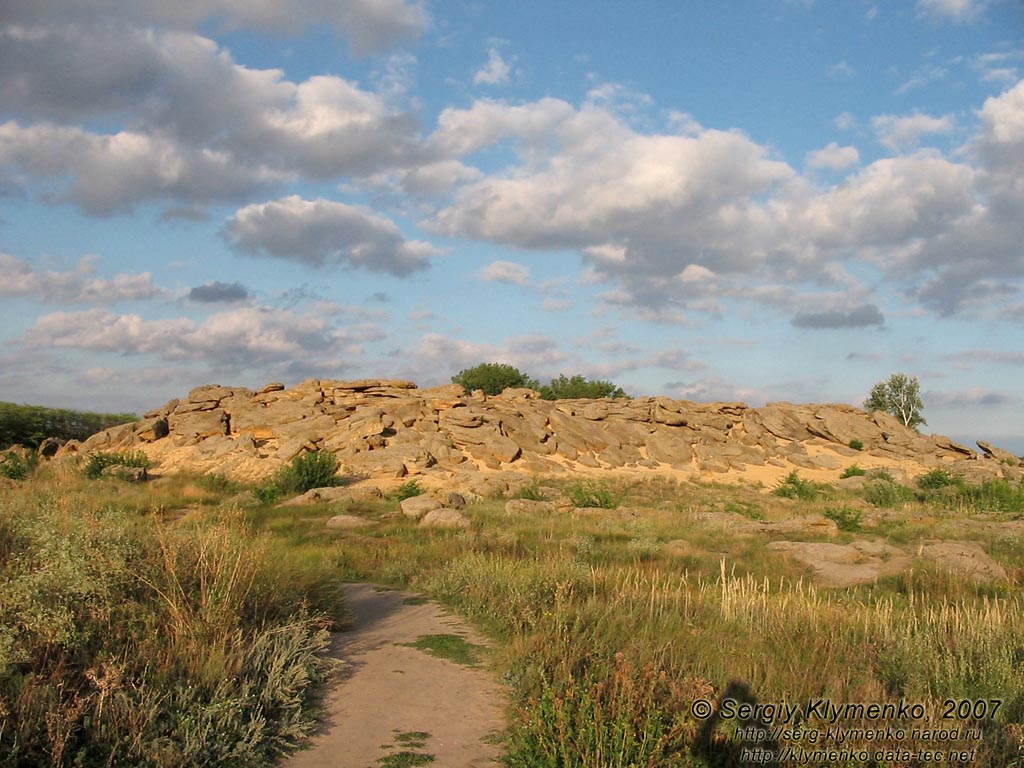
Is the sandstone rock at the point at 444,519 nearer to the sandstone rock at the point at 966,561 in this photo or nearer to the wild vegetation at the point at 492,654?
the wild vegetation at the point at 492,654

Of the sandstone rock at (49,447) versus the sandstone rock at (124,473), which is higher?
the sandstone rock at (49,447)

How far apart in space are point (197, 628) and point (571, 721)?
3.31 meters

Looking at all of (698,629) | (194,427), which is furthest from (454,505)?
(194,427)

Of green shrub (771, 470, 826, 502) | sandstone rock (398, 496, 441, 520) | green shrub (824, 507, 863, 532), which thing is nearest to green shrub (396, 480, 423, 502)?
sandstone rock (398, 496, 441, 520)

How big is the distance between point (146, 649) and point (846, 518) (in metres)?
20.5

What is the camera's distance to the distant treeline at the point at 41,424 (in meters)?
40.8

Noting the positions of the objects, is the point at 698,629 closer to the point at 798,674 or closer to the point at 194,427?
the point at 798,674

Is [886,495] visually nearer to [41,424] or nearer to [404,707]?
[404,707]

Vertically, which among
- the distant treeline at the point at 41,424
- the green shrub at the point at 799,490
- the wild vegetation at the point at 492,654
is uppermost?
the distant treeline at the point at 41,424

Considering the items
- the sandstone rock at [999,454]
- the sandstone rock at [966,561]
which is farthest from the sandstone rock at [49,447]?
the sandstone rock at [999,454]

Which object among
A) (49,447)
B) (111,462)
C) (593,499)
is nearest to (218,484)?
(111,462)

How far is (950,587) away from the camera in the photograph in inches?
503

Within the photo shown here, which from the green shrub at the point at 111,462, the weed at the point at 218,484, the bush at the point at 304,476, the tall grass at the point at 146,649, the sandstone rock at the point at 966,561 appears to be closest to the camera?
the tall grass at the point at 146,649

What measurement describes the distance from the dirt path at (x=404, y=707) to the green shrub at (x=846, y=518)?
52.4 ft
